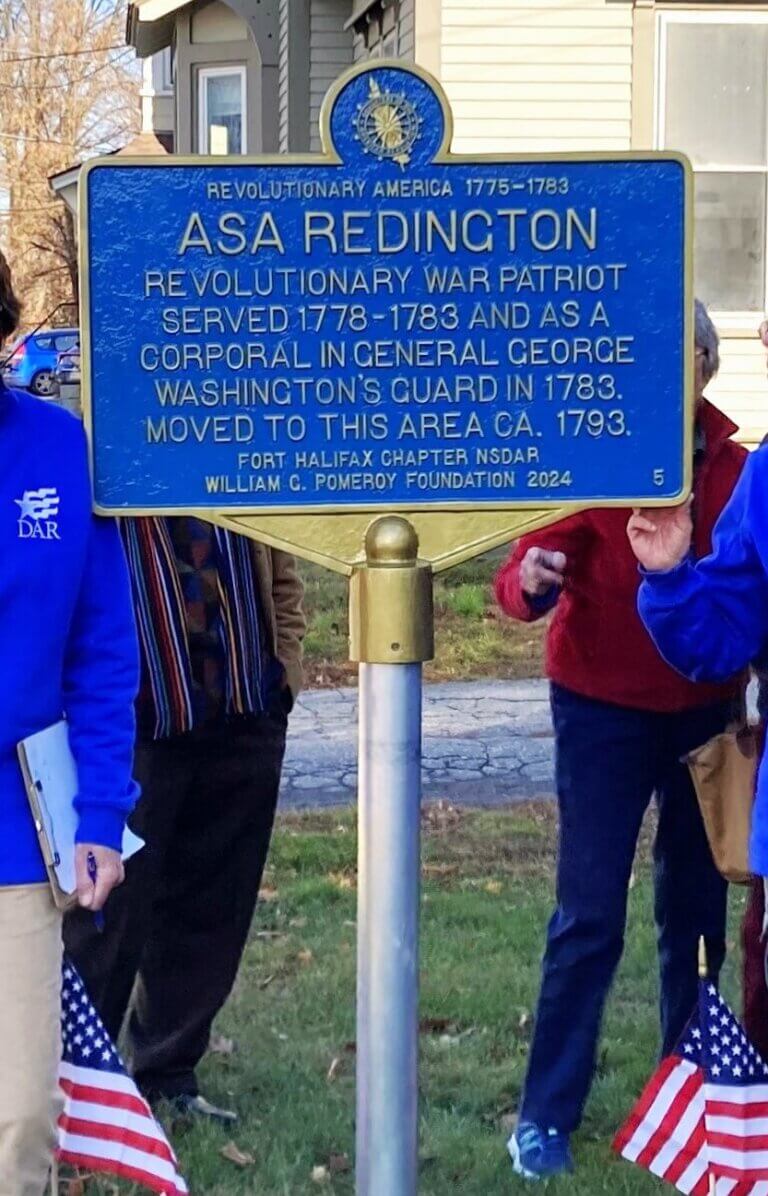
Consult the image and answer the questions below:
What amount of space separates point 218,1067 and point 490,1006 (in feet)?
2.72

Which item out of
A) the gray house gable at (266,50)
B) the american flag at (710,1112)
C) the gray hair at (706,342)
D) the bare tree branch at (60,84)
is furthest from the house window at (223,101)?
the bare tree branch at (60,84)

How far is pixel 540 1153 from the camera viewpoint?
13.9 feet

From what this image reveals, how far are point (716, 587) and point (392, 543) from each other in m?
0.56

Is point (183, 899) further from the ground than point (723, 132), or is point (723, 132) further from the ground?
point (723, 132)

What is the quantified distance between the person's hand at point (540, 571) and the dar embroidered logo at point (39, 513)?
46.8 inches

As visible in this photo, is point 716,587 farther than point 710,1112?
No

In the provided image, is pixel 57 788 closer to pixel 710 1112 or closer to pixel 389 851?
pixel 389 851

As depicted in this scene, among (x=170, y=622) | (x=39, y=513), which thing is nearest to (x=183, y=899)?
(x=170, y=622)

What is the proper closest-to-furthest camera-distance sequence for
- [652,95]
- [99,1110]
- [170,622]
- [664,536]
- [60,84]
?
1. [664,536]
2. [99,1110]
3. [170,622]
4. [652,95]
5. [60,84]

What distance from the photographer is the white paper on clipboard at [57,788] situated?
3.05 meters

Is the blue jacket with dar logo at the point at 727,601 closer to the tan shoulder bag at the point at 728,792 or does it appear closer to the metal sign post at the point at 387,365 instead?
the metal sign post at the point at 387,365

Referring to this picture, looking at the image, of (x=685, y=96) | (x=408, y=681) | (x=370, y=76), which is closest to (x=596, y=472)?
(x=408, y=681)

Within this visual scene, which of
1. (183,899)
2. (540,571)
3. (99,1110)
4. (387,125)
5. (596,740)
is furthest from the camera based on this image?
(183,899)

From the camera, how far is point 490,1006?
5359 millimetres
